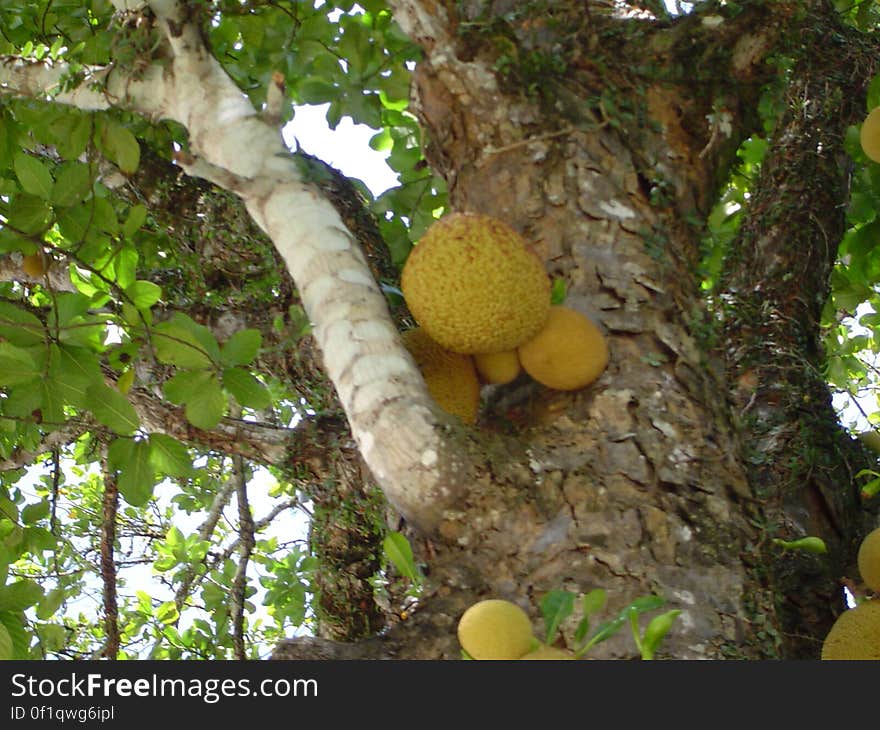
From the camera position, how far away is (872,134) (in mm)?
1909

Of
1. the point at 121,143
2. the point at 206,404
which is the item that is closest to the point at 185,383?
the point at 206,404

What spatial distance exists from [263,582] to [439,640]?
2.56m

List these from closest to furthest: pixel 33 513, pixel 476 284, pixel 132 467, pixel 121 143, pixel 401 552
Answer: pixel 401 552 < pixel 476 284 < pixel 132 467 < pixel 121 143 < pixel 33 513

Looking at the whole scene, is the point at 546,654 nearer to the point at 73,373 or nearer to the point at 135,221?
the point at 73,373

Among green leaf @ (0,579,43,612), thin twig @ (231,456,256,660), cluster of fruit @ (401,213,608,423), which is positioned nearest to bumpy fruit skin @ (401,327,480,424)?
cluster of fruit @ (401,213,608,423)

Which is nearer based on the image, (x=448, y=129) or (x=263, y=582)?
(x=448, y=129)

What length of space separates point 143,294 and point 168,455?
31 cm

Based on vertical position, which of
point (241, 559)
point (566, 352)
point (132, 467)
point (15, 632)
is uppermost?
point (241, 559)

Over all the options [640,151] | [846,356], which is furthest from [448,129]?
[846,356]

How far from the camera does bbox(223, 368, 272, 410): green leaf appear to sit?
174cm

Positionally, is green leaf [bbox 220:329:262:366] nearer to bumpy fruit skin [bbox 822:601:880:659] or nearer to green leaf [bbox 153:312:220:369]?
green leaf [bbox 153:312:220:369]

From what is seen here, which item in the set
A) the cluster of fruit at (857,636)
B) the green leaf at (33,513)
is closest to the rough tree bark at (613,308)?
the cluster of fruit at (857,636)
